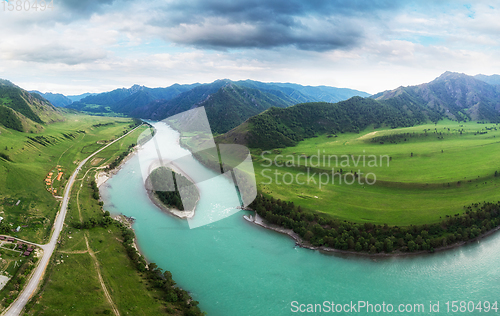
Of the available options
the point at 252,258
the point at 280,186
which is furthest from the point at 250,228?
the point at 280,186

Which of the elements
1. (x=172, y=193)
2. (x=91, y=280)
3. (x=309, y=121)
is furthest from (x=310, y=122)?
(x=91, y=280)

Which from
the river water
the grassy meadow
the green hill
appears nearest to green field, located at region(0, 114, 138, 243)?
the grassy meadow

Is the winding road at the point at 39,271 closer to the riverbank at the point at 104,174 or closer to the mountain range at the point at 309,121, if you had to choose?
the riverbank at the point at 104,174

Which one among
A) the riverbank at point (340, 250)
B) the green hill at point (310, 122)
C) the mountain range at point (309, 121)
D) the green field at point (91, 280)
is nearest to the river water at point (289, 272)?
the riverbank at point (340, 250)

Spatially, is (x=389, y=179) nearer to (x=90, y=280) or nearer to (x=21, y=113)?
(x=90, y=280)

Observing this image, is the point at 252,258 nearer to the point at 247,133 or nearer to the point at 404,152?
the point at 404,152

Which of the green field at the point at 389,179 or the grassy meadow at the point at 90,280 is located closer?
the grassy meadow at the point at 90,280
